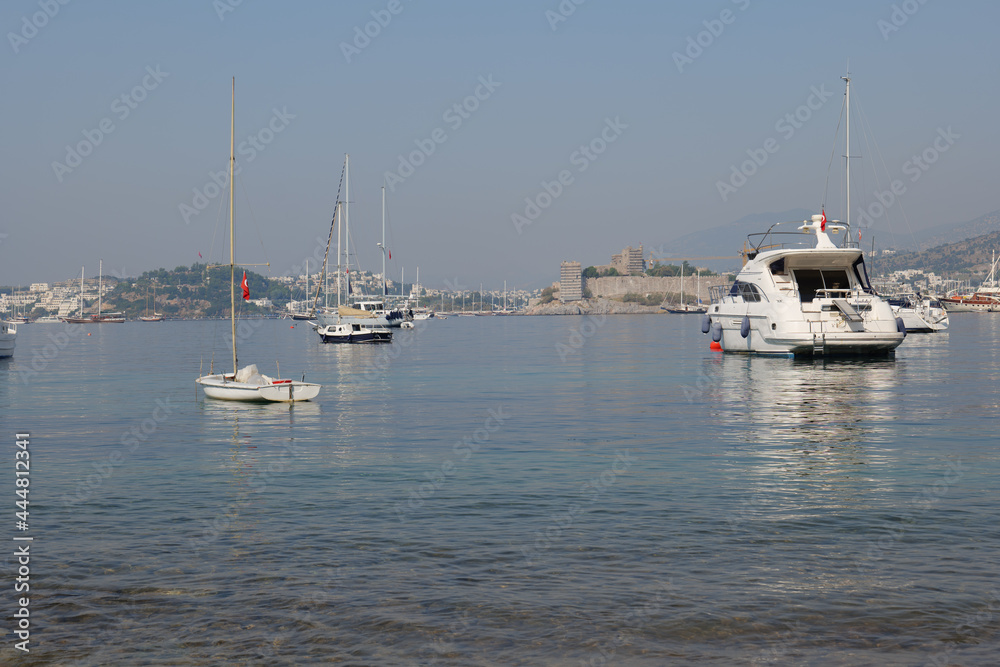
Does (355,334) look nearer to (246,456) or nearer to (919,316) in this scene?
(919,316)

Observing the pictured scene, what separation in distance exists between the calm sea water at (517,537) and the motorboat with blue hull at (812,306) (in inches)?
624

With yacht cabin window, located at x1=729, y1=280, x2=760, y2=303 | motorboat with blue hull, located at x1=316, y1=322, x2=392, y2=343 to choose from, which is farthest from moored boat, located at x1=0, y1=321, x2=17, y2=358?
yacht cabin window, located at x1=729, y1=280, x2=760, y2=303

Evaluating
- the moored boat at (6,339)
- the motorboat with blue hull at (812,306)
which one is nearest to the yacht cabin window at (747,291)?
the motorboat with blue hull at (812,306)

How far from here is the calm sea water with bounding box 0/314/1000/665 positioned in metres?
7.63

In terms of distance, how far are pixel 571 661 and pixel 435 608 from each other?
5.63 feet

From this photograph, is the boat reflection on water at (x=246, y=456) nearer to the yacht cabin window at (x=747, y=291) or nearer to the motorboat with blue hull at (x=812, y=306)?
the motorboat with blue hull at (x=812, y=306)

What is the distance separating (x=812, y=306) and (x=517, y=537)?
34.6 meters

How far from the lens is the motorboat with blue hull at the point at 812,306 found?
136ft

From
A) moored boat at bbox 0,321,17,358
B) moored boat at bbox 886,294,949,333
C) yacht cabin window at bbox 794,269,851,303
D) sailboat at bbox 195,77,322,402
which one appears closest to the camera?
sailboat at bbox 195,77,322,402

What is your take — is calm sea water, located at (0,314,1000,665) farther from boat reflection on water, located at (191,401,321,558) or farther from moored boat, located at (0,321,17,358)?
moored boat, located at (0,321,17,358)

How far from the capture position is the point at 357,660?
284 inches

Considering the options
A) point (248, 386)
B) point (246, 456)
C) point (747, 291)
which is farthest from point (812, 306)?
point (246, 456)

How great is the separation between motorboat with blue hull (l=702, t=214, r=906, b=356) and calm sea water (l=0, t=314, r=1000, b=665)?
1585cm

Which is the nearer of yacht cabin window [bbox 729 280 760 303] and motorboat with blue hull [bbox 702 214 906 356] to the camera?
motorboat with blue hull [bbox 702 214 906 356]
